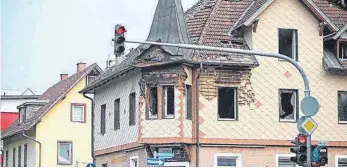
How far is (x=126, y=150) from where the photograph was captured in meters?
45.8

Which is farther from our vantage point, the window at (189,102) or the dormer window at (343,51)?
the dormer window at (343,51)

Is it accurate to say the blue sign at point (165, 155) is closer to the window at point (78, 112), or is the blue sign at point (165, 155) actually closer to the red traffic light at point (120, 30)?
the red traffic light at point (120, 30)

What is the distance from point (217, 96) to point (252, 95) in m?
1.68

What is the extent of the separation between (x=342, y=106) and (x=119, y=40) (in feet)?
66.0

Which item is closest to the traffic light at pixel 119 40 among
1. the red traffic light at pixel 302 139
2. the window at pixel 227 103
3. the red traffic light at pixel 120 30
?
the red traffic light at pixel 120 30

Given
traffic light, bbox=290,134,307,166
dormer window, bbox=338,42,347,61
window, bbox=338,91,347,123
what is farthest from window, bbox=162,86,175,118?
traffic light, bbox=290,134,307,166

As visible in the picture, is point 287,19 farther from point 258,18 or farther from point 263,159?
point 263,159

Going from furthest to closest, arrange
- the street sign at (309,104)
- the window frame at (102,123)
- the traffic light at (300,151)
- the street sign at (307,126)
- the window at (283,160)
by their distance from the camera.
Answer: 1. the window frame at (102,123)
2. the window at (283,160)
3. the street sign at (309,104)
4. the street sign at (307,126)
5. the traffic light at (300,151)

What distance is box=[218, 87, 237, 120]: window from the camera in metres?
43.2

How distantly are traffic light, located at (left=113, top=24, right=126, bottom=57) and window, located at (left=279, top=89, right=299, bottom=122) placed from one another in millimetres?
17631

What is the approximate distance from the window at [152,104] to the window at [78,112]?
73.3ft

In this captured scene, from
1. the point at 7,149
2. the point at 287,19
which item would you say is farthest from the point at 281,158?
the point at 7,149

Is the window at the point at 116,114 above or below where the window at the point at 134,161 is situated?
above

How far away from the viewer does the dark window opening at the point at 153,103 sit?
141 feet
